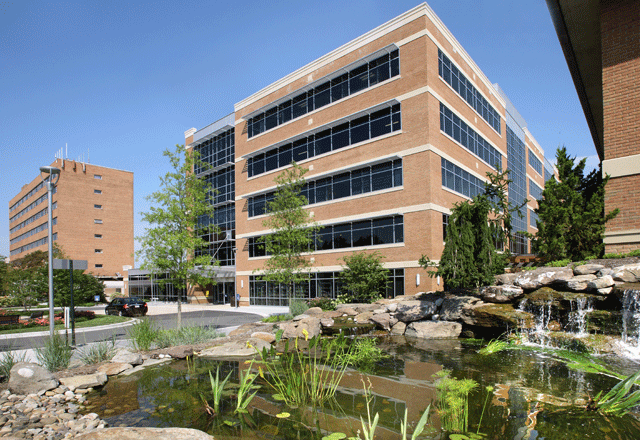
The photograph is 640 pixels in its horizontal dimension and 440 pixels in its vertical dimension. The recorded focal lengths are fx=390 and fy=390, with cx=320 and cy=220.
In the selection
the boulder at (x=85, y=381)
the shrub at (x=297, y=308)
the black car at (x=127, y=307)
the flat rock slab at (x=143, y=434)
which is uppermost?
the flat rock slab at (x=143, y=434)

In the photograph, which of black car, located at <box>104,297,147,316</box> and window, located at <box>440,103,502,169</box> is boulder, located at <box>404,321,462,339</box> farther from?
black car, located at <box>104,297,147,316</box>

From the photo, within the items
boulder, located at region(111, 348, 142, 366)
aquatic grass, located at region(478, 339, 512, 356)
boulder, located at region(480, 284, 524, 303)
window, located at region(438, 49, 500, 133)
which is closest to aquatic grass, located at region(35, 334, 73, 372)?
boulder, located at region(111, 348, 142, 366)

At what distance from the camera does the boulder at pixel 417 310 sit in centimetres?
1653

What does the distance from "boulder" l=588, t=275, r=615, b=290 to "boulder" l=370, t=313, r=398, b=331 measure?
7.50 meters

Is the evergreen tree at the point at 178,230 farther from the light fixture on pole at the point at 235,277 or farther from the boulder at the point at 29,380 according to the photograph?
the light fixture on pole at the point at 235,277

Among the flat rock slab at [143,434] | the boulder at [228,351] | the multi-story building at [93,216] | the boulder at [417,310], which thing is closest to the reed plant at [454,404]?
the flat rock slab at [143,434]

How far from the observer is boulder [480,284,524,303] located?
557 inches

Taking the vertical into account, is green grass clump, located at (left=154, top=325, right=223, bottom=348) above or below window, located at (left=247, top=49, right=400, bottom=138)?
below

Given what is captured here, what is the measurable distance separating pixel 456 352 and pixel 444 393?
499 cm

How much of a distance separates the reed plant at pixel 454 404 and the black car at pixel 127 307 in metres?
26.7

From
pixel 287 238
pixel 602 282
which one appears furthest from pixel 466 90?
pixel 602 282

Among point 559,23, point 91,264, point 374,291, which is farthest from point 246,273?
point 91,264

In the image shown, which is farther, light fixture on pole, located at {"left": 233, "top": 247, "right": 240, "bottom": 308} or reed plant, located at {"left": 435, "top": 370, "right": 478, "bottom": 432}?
light fixture on pole, located at {"left": 233, "top": 247, "right": 240, "bottom": 308}

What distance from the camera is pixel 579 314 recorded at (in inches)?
486
